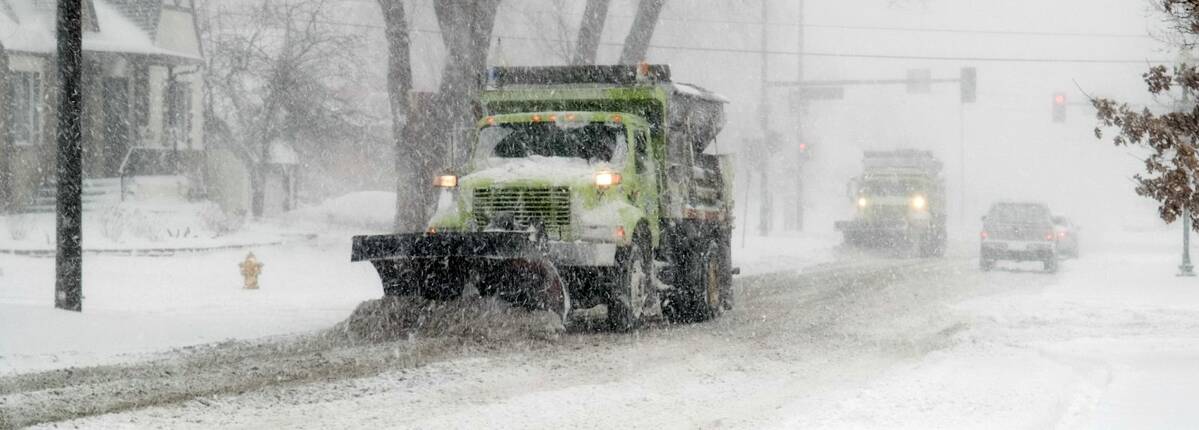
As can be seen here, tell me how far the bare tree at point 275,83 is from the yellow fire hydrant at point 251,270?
18.3 m

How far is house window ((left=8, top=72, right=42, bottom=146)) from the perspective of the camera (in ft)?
104

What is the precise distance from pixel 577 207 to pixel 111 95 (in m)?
24.8

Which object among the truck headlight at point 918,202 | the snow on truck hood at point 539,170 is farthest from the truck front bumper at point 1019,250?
the snow on truck hood at point 539,170

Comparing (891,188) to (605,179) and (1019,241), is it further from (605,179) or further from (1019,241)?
(605,179)

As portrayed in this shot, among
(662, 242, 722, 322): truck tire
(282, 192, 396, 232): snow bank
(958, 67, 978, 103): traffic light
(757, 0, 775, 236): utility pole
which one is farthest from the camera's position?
(958, 67, 978, 103): traffic light

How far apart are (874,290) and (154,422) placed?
1544 centimetres

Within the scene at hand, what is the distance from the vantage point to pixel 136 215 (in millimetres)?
28031

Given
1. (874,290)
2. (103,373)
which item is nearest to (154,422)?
(103,373)

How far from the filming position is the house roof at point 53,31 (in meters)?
31.8

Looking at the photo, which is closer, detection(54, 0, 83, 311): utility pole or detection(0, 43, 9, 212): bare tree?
detection(54, 0, 83, 311): utility pole

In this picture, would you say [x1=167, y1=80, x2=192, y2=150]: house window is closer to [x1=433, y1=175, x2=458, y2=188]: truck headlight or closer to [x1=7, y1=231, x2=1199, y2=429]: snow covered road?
[x1=433, y1=175, x2=458, y2=188]: truck headlight

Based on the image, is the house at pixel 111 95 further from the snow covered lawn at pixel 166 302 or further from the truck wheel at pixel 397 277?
the truck wheel at pixel 397 277

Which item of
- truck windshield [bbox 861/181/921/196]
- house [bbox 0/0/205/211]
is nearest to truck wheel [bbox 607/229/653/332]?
house [bbox 0/0/205/211]

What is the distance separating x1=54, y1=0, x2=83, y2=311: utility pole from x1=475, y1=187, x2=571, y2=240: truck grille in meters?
4.25
